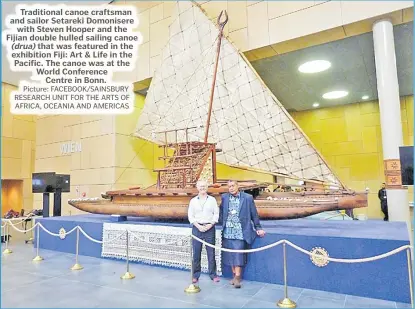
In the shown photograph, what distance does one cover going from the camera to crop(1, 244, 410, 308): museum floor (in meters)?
2.96

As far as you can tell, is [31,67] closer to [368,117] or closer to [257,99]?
[257,99]

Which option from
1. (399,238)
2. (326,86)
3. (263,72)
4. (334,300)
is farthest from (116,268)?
(326,86)

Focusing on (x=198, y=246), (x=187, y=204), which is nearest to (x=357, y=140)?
(x=187, y=204)

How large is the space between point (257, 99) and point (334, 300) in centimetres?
318

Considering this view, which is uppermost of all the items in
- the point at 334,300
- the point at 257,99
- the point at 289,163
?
the point at 257,99

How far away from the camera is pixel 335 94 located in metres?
9.23

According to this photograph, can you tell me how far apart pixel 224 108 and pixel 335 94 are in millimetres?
5222

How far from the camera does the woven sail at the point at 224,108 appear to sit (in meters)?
4.71

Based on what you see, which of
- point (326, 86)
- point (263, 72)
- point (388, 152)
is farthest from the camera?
point (326, 86)

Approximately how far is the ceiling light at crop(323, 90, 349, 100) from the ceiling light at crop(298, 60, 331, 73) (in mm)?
2067

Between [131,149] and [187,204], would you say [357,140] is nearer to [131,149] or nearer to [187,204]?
[131,149]

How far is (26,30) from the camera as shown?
5.10 meters

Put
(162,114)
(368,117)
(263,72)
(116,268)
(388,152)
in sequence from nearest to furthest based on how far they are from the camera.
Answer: (116,268), (388,152), (162,114), (263,72), (368,117)

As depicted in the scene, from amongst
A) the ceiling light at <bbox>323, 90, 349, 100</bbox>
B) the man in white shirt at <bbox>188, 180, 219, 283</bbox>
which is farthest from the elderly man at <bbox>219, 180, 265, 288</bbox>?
the ceiling light at <bbox>323, 90, 349, 100</bbox>
